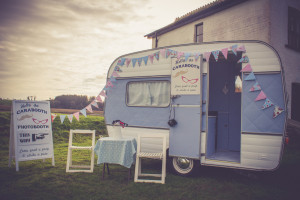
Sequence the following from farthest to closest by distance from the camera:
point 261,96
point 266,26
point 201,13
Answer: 1. point 201,13
2. point 266,26
3. point 261,96

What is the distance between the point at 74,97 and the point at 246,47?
8.48m

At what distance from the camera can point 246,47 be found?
4.26 meters

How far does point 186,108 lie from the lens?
4.61m

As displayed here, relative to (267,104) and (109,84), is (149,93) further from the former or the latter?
(267,104)

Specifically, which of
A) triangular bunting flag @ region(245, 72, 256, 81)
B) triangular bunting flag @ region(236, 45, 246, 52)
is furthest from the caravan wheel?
triangular bunting flag @ region(236, 45, 246, 52)

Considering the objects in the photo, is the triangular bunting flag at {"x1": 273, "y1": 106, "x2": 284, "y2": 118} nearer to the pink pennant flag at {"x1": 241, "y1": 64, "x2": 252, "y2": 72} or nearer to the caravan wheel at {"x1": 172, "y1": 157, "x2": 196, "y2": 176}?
the pink pennant flag at {"x1": 241, "y1": 64, "x2": 252, "y2": 72}

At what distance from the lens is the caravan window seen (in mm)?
4997

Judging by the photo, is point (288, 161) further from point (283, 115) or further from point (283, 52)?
point (283, 52)

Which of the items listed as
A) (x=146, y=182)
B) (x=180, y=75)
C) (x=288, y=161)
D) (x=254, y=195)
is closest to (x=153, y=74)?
(x=180, y=75)

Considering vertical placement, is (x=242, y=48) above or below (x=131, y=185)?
above

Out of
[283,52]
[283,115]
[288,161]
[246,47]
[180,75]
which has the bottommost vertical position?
[288,161]

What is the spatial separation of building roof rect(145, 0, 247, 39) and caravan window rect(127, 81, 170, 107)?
7599 millimetres

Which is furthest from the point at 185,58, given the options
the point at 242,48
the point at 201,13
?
the point at 201,13

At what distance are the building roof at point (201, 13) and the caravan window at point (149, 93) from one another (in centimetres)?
760
